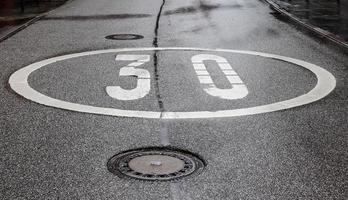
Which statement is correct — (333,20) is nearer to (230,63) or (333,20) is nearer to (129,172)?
(230,63)

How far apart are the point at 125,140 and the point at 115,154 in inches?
20.0

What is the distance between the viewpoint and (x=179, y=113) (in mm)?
8180

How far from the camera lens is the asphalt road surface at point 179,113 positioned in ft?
18.6

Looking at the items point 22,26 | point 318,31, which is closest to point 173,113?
point 318,31

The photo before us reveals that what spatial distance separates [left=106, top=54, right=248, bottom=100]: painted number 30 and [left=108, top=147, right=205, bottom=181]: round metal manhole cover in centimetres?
264

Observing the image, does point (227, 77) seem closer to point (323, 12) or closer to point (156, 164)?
point (156, 164)

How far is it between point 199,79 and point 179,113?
242 centimetres

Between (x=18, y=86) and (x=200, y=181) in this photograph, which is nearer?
(x=200, y=181)

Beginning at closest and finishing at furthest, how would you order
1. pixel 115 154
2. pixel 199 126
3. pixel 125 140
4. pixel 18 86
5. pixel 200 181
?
1. pixel 200 181
2. pixel 115 154
3. pixel 125 140
4. pixel 199 126
5. pixel 18 86

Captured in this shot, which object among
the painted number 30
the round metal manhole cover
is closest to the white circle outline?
the painted number 30

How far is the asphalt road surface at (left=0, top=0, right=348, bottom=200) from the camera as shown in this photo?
5.67 metres

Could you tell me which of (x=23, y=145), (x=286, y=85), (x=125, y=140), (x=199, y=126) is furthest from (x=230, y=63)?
(x=23, y=145)

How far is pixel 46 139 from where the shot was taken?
23.0ft

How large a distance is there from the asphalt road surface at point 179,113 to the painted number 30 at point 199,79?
0.08 ft
